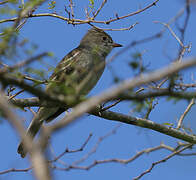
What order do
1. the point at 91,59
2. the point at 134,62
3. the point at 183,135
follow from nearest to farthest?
the point at 134,62
the point at 183,135
the point at 91,59

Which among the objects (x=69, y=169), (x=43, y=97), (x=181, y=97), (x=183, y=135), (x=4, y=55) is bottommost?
(x=183, y=135)

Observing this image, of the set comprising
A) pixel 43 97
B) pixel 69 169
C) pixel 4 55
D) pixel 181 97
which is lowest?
pixel 69 169

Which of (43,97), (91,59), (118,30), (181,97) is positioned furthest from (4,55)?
(91,59)

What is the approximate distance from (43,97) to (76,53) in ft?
14.3

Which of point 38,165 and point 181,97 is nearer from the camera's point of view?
point 38,165

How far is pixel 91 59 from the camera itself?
6.53 metres

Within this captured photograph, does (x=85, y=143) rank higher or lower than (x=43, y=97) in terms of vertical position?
lower

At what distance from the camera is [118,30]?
18.3 feet

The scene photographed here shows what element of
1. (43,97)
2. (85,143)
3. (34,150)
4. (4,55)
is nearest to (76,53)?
(85,143)

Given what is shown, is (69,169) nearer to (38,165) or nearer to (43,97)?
(43,97)

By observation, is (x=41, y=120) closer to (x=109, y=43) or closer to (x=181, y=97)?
(x=109, y=43)

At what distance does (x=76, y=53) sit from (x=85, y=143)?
297 centimetres

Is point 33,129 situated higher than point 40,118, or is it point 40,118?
point 40,118

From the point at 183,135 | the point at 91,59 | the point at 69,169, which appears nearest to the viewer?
the point at 69,169
